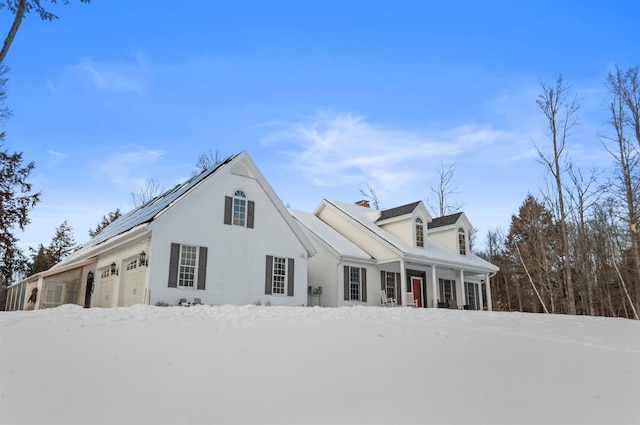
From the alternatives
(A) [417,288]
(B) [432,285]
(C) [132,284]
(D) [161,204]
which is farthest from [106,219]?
(B) [432,285]

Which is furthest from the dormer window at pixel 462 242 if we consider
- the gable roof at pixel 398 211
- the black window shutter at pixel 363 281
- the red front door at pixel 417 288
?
the black window shutter at pixel 363 281

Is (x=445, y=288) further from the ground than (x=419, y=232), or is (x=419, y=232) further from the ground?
(x=419, y=232)

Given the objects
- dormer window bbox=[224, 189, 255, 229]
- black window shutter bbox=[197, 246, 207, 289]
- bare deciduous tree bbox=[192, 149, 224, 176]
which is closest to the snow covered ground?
black window shutter bbox=[197, 246, 207, 289]

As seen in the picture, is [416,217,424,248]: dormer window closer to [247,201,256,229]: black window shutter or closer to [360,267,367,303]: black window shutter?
[360,267,367,303]: black window shutter

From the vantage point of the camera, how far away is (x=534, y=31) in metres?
14.0

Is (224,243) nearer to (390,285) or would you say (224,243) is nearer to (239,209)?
(239,209)

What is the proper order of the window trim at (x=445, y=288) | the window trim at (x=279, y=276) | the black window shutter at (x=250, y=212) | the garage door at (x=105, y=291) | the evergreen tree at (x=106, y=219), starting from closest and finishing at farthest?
the black window shutter at (x=250, y=212)
the window trim at (x=279, y=276)
the garage door at (x=105, y=291)
the window trim at (x=445, y=288)
the evergreen tree at (x=106, y=219)

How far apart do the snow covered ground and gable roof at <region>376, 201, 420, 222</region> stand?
13.2 metres

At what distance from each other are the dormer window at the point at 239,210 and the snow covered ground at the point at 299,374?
6.49 metres

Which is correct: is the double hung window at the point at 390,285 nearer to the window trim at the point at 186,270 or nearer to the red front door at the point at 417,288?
the red front door at the point at 417,288

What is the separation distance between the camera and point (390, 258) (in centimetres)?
2077

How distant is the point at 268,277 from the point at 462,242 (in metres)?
12.8

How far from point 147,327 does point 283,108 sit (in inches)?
367

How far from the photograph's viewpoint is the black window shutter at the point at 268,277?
16391 mm
